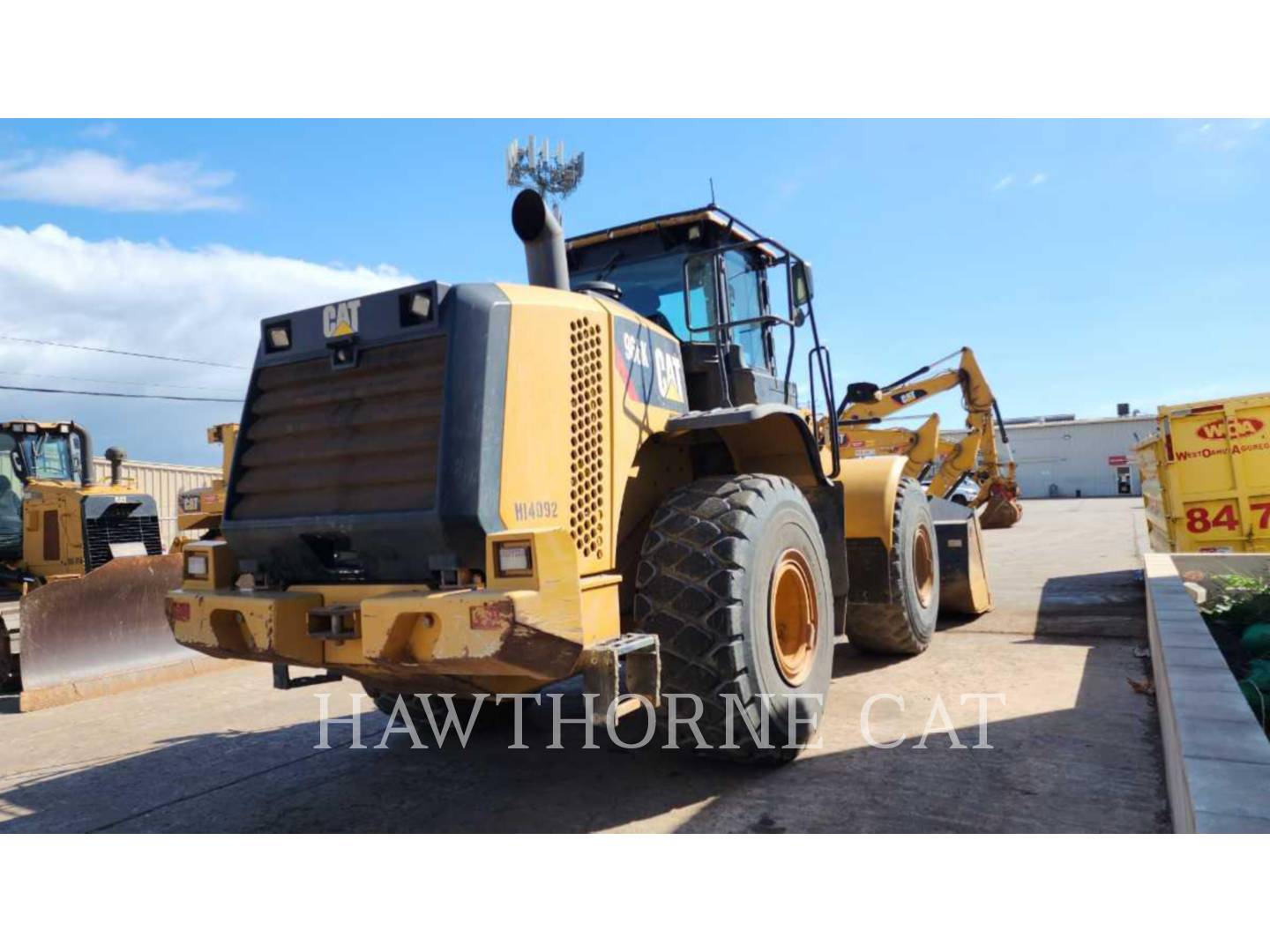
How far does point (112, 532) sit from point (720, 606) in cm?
863

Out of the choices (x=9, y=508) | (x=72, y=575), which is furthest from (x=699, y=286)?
(x=9, y=508)

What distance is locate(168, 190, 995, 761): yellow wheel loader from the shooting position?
3.15 metres

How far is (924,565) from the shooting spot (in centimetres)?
710

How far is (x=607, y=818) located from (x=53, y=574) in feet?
27.8

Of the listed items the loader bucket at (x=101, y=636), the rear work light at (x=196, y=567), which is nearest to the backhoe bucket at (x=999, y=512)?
the loader bucket at (x=101, y=636)

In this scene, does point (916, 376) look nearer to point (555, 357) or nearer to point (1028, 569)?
point (1028, 569)

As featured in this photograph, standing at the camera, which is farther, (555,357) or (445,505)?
(555,357)

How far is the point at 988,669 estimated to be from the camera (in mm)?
5902

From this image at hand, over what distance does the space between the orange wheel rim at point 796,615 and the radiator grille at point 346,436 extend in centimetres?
189

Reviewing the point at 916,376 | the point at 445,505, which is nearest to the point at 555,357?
the point at 445,505

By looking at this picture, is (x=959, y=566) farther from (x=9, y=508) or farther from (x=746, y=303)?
(x=9, y=508)

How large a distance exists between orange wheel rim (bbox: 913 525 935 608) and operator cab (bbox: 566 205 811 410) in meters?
2.27

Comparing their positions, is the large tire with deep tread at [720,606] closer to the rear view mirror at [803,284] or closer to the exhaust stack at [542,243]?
the exhaust stack at [542,243]

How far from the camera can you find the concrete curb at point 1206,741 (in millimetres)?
2391
